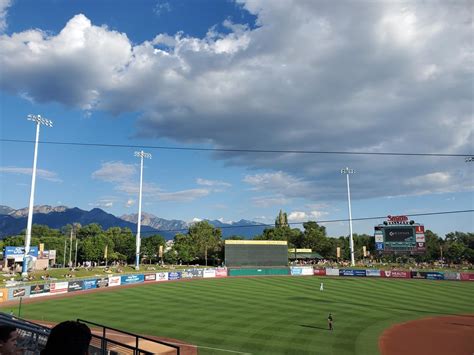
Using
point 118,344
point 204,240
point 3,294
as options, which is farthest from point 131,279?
point 118,344

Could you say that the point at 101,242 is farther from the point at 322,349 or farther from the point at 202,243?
the point at 322,349

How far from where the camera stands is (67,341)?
151 inches

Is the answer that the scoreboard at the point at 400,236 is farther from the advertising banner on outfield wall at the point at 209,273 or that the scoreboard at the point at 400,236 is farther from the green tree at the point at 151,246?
the green tree at the point at 151,246

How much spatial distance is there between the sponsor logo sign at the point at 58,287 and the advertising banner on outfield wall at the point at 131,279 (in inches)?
466

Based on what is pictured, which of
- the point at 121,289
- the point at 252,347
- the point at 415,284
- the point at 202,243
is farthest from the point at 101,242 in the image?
the point at 252,347

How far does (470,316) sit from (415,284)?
28.3 metres

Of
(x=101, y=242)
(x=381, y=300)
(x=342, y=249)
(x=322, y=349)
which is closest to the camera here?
(x=322, y=349)

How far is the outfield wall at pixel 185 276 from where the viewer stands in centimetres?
4722

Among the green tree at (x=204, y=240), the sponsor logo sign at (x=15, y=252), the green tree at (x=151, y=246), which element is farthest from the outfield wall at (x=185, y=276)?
the green tree at (x=151, y=246)

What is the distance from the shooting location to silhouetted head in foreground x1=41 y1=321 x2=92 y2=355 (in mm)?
3807

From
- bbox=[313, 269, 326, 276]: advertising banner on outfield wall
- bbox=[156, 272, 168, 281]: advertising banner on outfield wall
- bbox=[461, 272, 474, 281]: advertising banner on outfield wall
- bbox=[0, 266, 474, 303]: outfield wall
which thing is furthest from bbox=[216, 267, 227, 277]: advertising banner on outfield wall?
bbox=[461, 272, 474, 281]: advertising banner on outfield wall

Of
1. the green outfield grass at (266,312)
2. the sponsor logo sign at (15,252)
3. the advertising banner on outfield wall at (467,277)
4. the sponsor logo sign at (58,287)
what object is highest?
the sponsor logo sign at (15,252)

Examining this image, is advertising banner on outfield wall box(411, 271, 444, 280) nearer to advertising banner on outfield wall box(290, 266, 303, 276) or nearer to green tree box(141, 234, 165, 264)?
advertising banner on outfield wall box(290, 266, 303, 276)

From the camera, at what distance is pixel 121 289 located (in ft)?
188
